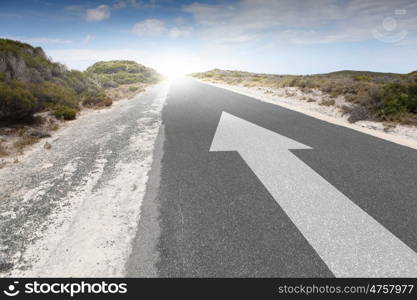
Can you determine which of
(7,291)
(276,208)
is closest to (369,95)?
(276,208)

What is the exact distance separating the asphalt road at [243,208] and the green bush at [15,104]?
629 cm

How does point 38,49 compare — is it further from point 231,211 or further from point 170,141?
point 231,211

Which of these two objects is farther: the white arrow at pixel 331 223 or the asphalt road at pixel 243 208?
the asphalt road at pixel 243 208

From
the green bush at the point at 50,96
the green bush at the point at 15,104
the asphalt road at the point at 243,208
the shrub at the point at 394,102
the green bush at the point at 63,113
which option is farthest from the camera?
the green bush at the point at 50,96

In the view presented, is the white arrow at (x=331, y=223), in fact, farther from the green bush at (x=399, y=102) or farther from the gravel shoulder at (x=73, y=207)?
the green bush at (x=399, y=102)

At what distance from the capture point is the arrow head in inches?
237

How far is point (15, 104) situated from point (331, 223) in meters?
10.5

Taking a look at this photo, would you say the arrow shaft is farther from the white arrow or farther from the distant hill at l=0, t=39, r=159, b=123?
the distant hill at l=0, t=39, r=159, b=123

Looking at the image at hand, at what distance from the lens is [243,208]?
344cm

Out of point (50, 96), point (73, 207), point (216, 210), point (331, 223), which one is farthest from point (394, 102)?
point (50, 96)

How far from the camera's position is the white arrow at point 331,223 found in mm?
2373

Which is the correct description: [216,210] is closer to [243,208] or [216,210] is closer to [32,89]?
[243,208]

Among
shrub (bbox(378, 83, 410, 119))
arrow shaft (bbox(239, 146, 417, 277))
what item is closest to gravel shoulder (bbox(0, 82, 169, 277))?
arrow shaft (bbox(239, 146, 417, 277))

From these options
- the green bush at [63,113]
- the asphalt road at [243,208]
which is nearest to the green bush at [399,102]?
the asphalt road at [243,208]
